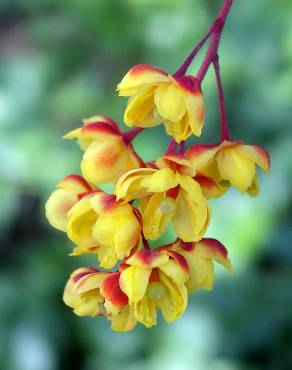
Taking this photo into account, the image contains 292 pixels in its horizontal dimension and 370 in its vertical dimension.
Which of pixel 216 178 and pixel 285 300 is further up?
pixel 216 178

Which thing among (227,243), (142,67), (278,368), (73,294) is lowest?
(278,368)

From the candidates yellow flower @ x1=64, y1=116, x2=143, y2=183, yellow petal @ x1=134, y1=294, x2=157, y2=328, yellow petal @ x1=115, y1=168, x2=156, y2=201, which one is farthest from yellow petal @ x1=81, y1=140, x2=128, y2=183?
yellow petal @ x1=134, y1=294, x2=157, y2=328

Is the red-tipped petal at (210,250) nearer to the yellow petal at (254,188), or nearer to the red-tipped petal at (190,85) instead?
the yellow petal at (254,188)

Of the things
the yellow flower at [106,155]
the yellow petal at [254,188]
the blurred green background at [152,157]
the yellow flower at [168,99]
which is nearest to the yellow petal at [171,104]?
the yellow flower at [168,99]

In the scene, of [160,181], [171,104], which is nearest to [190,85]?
[171,104]

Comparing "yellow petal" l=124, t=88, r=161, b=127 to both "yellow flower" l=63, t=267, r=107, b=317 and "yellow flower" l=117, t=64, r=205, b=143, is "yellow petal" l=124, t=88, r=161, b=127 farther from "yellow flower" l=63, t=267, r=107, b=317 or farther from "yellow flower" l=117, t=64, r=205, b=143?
"yellow flower" l=63, t=267, r=107, b=317

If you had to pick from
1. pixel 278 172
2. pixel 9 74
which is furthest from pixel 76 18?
pixel 278 172

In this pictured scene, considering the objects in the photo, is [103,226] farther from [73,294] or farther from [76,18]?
[76,18]
